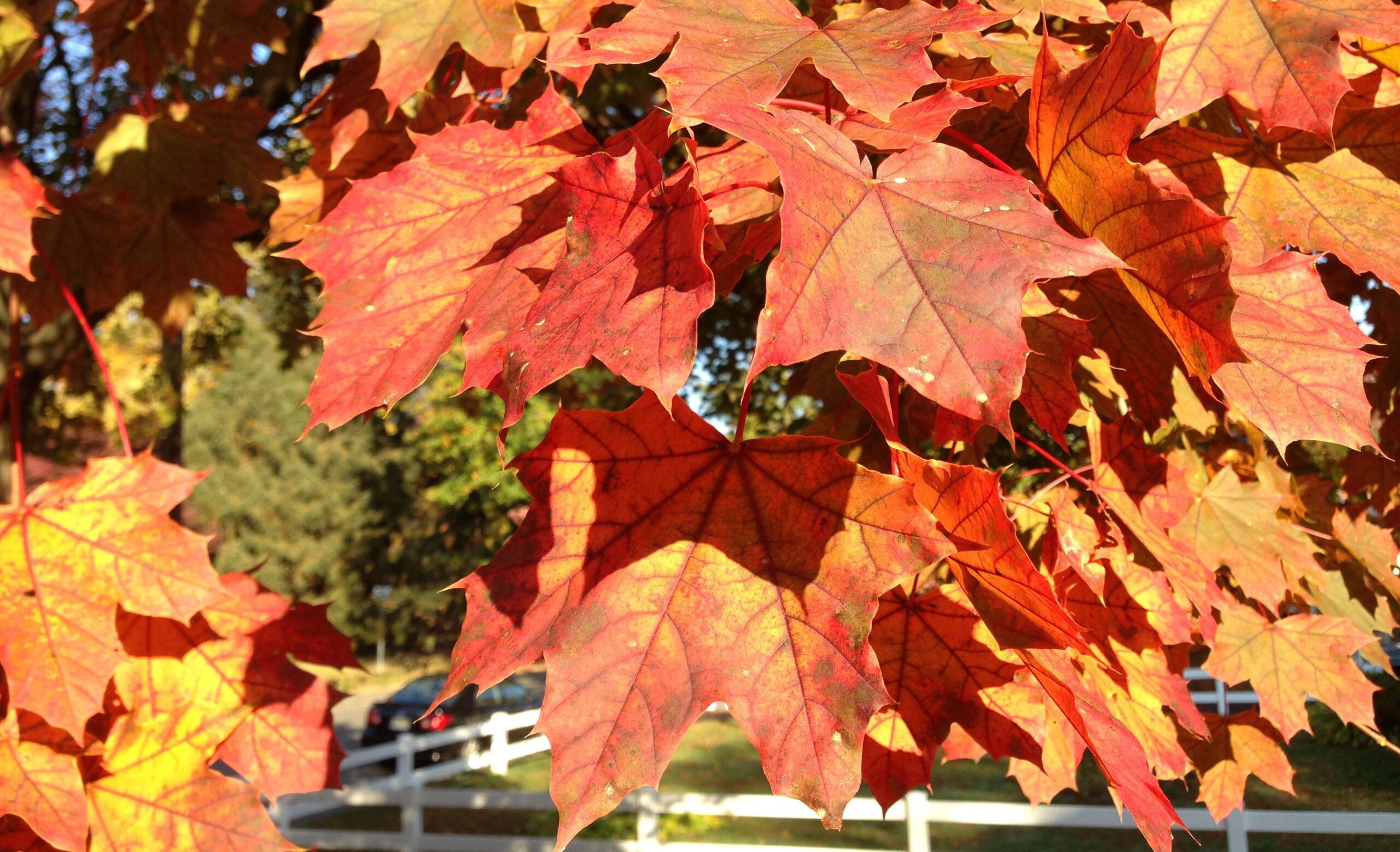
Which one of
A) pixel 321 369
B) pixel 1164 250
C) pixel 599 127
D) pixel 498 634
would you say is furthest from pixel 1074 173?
pixel 599 127

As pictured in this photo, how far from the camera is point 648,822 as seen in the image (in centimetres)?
693

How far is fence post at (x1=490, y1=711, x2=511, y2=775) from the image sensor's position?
1038cm

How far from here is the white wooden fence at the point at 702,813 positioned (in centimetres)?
476

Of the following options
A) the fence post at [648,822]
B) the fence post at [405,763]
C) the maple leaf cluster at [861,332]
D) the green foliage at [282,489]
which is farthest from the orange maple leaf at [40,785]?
the green foliage at [282,489]

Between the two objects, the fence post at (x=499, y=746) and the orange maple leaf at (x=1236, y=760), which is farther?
the fence post at (x=499, y=746)

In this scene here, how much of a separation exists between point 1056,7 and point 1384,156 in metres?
0.55

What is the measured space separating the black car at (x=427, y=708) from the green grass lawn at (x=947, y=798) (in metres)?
1.67

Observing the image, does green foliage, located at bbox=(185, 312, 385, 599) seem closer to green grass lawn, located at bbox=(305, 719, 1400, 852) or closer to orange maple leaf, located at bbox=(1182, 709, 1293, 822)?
green grass lawn, located at bbox=(305, 719, 1400, 852)

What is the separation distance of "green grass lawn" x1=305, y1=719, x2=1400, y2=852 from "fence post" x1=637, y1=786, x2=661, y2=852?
39.9 inches

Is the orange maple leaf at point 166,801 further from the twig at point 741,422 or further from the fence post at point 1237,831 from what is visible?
the fence post at point 1237,831

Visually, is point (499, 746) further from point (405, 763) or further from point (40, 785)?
point (40, 785)

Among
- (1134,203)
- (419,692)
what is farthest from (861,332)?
(419,692)

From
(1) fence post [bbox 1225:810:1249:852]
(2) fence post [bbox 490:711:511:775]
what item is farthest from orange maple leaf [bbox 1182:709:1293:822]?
(2) fence post [bbox 490:711:511:775]

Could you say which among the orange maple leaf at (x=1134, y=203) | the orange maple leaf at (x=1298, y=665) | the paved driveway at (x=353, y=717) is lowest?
the paved driveway at (x=353, y=717)
